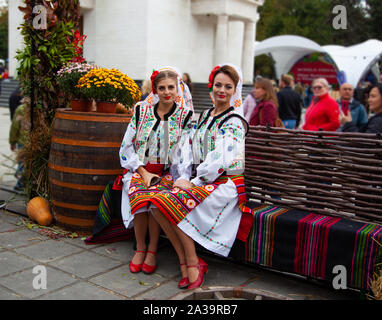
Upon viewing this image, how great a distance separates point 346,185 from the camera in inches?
128

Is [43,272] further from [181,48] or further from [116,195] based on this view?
[181,48]

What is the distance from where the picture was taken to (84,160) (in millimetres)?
3908

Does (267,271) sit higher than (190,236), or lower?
lower

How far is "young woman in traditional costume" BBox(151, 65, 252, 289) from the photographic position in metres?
3.19

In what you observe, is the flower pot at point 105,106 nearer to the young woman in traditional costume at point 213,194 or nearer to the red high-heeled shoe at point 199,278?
the young woman in traditional costume at point 213,194

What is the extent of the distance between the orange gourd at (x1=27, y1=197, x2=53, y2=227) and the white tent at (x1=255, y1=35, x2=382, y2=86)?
21881 mm

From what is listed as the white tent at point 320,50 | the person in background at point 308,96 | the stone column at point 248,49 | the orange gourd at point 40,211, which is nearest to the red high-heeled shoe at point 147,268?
the orange gourd at point 40,211

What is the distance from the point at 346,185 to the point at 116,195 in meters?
1.92

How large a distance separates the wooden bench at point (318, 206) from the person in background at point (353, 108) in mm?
2503

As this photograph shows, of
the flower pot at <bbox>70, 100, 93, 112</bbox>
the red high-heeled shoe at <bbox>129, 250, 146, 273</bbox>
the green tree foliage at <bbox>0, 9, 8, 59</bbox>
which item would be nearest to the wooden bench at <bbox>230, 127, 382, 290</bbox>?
the red high-heeled shoe at <bbox>129, 250, 146, 273</bbox>

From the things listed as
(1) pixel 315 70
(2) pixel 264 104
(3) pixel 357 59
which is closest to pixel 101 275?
(2) pixel 264 104

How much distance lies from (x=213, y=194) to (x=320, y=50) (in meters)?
23.7

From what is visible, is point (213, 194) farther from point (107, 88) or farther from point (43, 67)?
point (43, 67)
